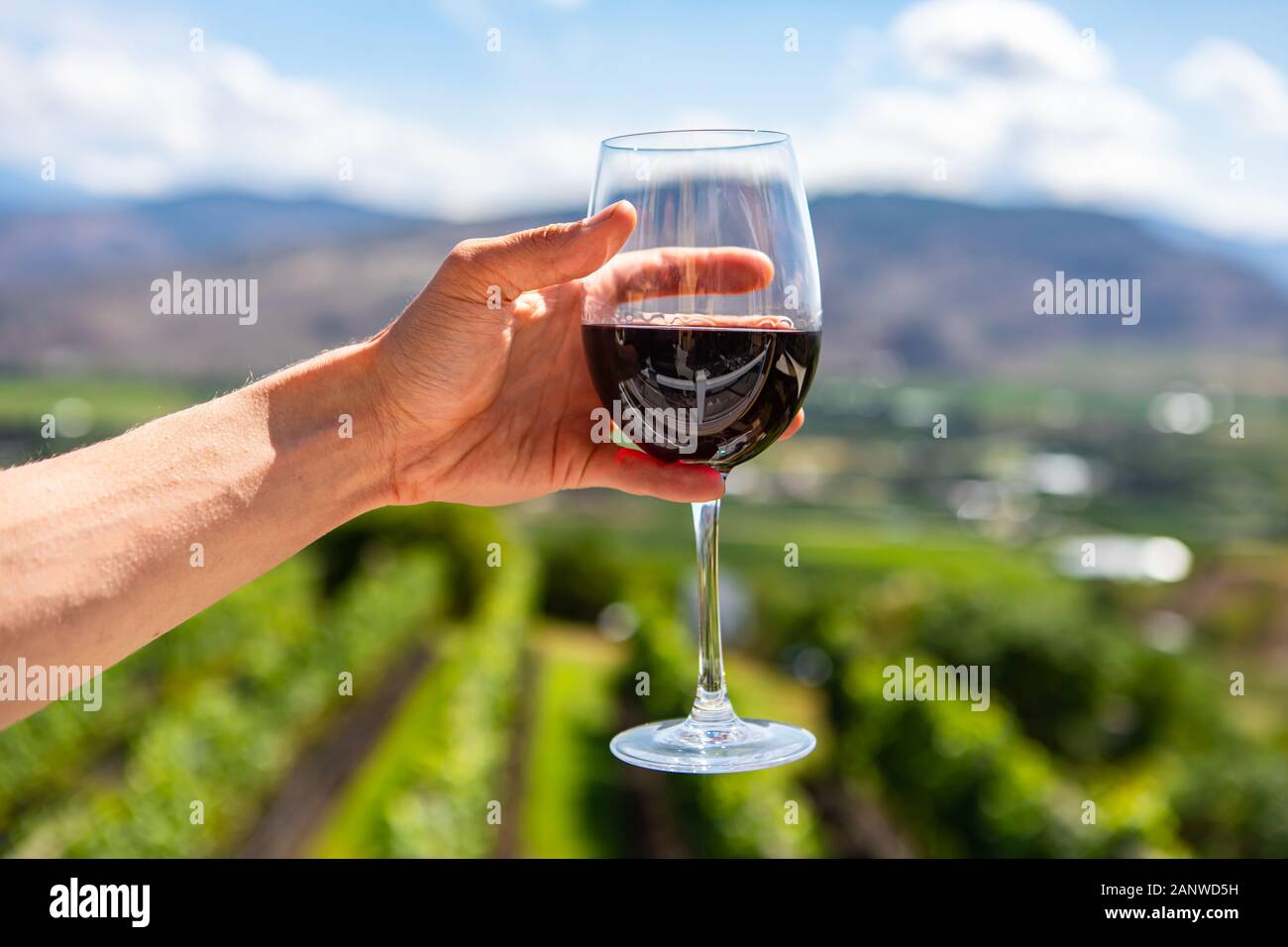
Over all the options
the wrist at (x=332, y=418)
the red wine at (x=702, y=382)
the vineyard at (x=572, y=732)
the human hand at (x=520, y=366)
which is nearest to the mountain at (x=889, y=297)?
the vineyard at (x=572, y=732)

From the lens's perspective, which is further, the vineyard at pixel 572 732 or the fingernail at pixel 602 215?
the vineyard at pixel 572 732

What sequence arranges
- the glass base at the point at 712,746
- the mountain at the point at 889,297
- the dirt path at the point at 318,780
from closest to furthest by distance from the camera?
the glass base at the point at 712,746 < the dirt path at the point at 318,780 < the mountain at the point at 889,297

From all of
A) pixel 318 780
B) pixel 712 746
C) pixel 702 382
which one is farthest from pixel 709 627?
pixel 318 780

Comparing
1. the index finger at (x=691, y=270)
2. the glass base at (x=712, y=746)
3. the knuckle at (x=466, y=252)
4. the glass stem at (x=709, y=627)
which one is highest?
the knuckle at (x=466, y=252)

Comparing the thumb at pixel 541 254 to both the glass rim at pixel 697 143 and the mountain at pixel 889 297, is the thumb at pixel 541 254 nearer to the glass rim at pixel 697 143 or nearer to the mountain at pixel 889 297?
the glass rim at pixel 697 143

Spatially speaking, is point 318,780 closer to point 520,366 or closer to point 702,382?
point 520,366

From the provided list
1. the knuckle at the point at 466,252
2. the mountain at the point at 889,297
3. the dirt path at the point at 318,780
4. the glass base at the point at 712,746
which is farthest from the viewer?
the mountain at the point at 889,297

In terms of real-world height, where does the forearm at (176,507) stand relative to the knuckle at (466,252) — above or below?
below

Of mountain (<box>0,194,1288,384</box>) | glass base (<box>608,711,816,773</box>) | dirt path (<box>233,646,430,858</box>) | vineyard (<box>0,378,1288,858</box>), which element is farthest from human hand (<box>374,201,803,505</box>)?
mountain (<box>0,194,1288,384</box>)
